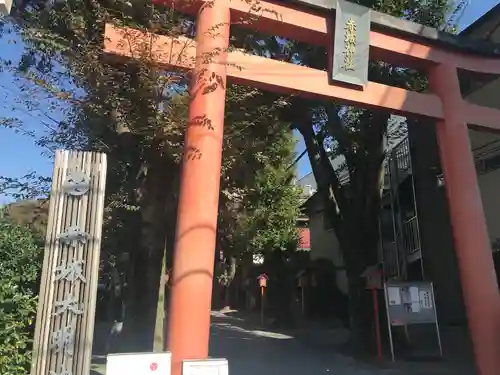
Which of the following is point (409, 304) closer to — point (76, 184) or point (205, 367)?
point (205, 367)

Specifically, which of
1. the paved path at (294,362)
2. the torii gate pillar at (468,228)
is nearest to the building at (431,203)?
the paved path at (294,362)

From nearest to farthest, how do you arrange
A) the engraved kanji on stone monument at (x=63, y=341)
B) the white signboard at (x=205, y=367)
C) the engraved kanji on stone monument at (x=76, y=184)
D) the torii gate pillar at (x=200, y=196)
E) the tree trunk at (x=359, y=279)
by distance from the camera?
the white signboard at (x=205, y=367) < the engraved kanji on stone monument at (x=63, y=341) < the engraved kanji on stone monument at (x=76, y=184) < the torii gate pillar at (x=200, y=196) < the tree trunk at (x=359, y=279)

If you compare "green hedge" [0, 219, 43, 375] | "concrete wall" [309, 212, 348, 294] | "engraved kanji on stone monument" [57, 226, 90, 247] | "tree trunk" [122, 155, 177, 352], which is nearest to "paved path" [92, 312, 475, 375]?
"tree trunk" [122, 155, 177, 352]

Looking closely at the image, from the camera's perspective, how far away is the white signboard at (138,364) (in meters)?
4.52

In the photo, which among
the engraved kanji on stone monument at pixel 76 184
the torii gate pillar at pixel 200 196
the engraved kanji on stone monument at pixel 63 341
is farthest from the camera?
the torii gate pillar at pixel 200 196

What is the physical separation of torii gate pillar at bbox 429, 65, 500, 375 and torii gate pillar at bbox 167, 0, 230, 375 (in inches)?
154

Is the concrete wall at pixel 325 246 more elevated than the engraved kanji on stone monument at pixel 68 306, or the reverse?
the concrete wall at pixel 325 246

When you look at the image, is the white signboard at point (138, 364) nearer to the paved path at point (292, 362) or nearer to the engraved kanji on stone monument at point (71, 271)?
the engraved kanji on stone monument at point (71, 271)

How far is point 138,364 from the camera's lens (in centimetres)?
461

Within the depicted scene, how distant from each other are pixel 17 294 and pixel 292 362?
263 inches

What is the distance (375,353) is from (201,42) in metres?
7.76

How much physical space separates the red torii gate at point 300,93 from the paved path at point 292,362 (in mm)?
2360

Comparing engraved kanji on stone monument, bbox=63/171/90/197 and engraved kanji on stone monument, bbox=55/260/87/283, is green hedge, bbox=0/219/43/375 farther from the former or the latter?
engraved kanji on stone monument, bbox=63/171/90/197

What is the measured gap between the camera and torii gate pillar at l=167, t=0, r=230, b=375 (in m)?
5.88
